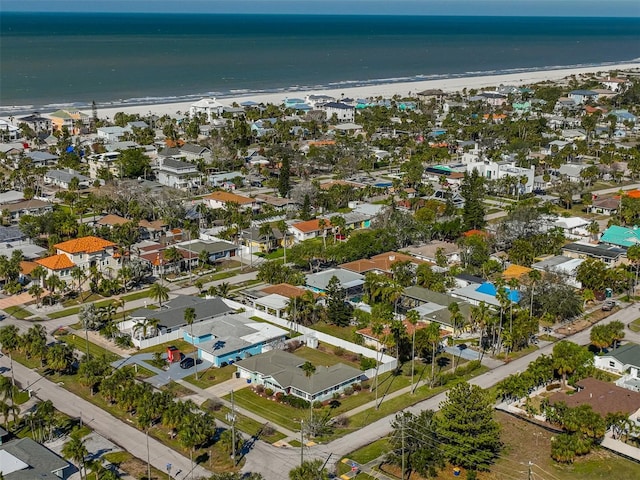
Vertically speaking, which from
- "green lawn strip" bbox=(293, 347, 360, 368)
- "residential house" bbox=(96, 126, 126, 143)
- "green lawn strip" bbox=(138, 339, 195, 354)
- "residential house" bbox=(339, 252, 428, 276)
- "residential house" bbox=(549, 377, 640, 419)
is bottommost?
"green lawn strip" bbox=(293, 347, 360, 368)

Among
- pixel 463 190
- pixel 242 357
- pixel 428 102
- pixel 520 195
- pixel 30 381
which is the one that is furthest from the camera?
pixel 428 102

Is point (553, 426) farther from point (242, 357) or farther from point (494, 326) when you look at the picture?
point (242, 357)

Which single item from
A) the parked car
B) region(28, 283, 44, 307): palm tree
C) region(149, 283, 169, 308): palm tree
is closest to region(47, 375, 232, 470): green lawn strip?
region(149, 283, 169, 308): palm tree

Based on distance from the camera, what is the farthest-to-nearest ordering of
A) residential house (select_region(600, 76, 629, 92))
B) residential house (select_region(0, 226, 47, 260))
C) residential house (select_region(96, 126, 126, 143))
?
1. residential house (select_region(600, 76, 629, 92))
2. residential house (select_region(96, 126, 126, 143))
3. residential house (select_region(0, 226, 47, 260))

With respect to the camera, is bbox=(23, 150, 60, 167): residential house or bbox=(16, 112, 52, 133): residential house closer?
bbox=(23, 150, 60, 167): residential house

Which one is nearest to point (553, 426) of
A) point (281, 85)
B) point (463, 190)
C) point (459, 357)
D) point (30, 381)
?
point (459, 357)

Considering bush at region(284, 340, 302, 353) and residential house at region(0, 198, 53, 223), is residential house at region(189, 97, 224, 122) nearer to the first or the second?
residential house at region(0, 198, 53, 223)

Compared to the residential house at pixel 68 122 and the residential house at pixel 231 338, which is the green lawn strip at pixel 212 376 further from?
the residential house at pixel 68 122
